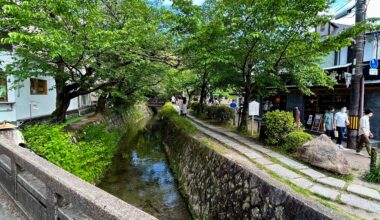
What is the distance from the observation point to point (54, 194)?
308 cm

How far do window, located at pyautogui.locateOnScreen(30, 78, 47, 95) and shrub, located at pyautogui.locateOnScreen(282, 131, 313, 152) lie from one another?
14462mm

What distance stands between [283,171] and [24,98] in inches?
554

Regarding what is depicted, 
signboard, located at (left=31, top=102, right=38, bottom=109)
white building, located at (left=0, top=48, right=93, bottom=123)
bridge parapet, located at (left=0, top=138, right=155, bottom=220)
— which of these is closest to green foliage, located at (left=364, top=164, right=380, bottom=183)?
bridge parapet, located at (left=0, top=138, right=155, bottom=220)

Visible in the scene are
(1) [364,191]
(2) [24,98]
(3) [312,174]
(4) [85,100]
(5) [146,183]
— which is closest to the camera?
(1) [364,191]

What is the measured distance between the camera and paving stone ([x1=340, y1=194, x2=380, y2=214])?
4.65 metres

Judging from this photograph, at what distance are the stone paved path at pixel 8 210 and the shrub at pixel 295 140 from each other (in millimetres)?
7791

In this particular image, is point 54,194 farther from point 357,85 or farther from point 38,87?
point 38,87

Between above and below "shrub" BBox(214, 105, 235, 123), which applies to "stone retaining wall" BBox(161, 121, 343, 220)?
below

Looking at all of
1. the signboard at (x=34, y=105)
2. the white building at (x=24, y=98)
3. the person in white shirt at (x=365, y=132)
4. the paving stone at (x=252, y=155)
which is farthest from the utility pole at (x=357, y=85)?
the signboard at (x=34, y=105)

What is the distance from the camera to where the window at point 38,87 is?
14.6 m

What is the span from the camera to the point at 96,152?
10.1 metres

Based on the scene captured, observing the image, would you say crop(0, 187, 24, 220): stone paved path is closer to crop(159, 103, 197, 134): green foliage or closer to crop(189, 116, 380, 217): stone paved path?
crop(189, 116, 380, 217): stone paved path

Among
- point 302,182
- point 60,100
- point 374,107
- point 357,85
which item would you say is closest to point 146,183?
point 60,100

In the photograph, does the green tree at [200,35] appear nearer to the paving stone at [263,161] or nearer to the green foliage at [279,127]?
the green foliage at [279,127]
